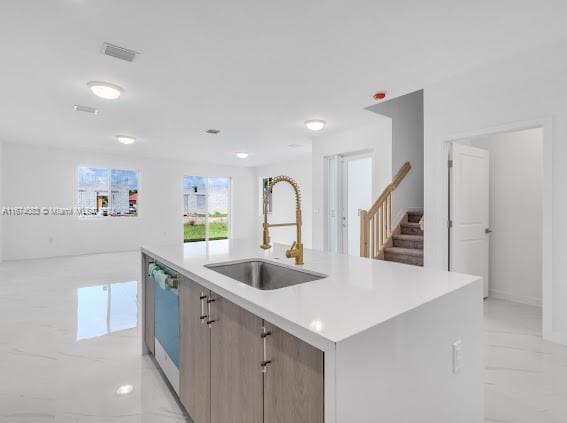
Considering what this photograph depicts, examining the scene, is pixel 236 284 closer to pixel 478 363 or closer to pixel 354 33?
pixel 478 363

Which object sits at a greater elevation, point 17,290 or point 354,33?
point 354,33

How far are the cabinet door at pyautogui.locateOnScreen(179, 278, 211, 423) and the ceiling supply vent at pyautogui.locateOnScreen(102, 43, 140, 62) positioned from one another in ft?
7.09

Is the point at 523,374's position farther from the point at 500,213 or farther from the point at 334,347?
the point at 500,213

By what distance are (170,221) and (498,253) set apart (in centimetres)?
760

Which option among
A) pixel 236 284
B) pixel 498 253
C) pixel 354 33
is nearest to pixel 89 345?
pixel 236 284

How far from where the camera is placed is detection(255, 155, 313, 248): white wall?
8203mm

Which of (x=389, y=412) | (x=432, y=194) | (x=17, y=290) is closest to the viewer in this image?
(x=389, y=412)

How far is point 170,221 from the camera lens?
8.68 meters

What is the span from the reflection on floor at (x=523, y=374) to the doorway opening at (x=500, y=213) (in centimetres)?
77

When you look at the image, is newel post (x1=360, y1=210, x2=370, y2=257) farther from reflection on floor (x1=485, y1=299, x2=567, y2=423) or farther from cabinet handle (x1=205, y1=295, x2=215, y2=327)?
cabinet handle (x1=205, y1=295, x2=215, y2=327)

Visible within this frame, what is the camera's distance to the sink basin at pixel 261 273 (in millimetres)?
1785

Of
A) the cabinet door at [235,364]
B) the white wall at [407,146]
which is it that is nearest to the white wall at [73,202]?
the white wall at [407,146]

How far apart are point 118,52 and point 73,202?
19.7ft

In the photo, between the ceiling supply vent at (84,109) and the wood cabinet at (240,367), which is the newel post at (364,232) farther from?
the ceiling supply vent at (84,109)
